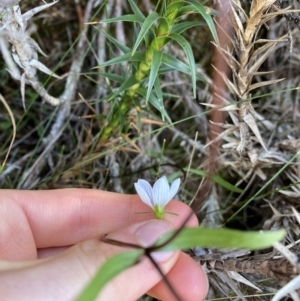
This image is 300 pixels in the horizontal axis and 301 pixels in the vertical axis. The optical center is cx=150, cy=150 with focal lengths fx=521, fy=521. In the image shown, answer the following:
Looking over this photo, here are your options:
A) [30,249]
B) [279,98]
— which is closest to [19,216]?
[30,249]

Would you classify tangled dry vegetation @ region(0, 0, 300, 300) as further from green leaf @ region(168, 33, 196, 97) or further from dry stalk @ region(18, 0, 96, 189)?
green leaf @ region(168, 33, 196, 97)


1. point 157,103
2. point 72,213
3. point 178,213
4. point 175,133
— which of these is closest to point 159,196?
point 178,213

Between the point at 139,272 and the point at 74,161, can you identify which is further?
the point at 74,161

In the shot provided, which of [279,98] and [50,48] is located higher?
[50,48]

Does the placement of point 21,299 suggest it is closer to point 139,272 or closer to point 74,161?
point 139,272

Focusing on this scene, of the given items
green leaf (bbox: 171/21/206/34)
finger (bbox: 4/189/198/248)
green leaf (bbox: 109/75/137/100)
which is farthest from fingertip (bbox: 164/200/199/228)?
green leaf (bbox: 171/21/206/34)

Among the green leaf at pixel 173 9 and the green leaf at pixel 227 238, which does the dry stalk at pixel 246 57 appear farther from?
the green leaf at pixel 227 238
